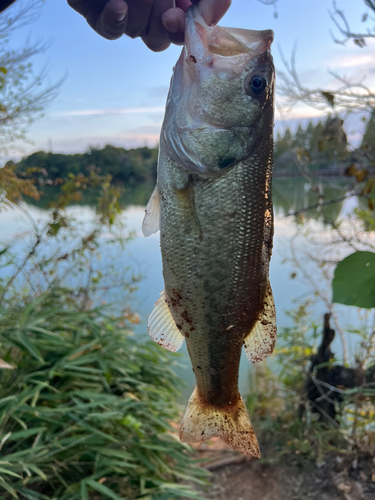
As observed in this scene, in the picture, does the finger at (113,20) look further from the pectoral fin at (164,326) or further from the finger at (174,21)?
the pectoral fin at (164,326)

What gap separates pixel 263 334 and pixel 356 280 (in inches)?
19.1

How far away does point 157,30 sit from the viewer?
1.64 m

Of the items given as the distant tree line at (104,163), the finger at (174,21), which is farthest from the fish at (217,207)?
the distant tree line at (104,163)

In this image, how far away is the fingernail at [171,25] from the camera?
139 cm

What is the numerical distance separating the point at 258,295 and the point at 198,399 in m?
0.50

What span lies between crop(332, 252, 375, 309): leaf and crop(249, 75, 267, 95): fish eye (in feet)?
2.46

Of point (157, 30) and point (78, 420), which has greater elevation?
point (157, 30)

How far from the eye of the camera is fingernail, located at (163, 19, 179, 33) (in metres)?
1.39

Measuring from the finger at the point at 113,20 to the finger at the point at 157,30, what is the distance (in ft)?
0.49

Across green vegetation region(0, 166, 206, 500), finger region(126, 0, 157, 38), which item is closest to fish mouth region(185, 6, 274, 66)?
finger region(126, 0, 157, 38)

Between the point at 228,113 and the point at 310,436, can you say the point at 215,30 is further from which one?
the point at 310,436

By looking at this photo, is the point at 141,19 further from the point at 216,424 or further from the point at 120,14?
the point at 216,424

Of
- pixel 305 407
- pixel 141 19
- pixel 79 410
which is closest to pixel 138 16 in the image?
pixel 141 19

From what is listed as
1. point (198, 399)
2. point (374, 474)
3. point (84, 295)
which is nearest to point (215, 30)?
point (198, 399)
